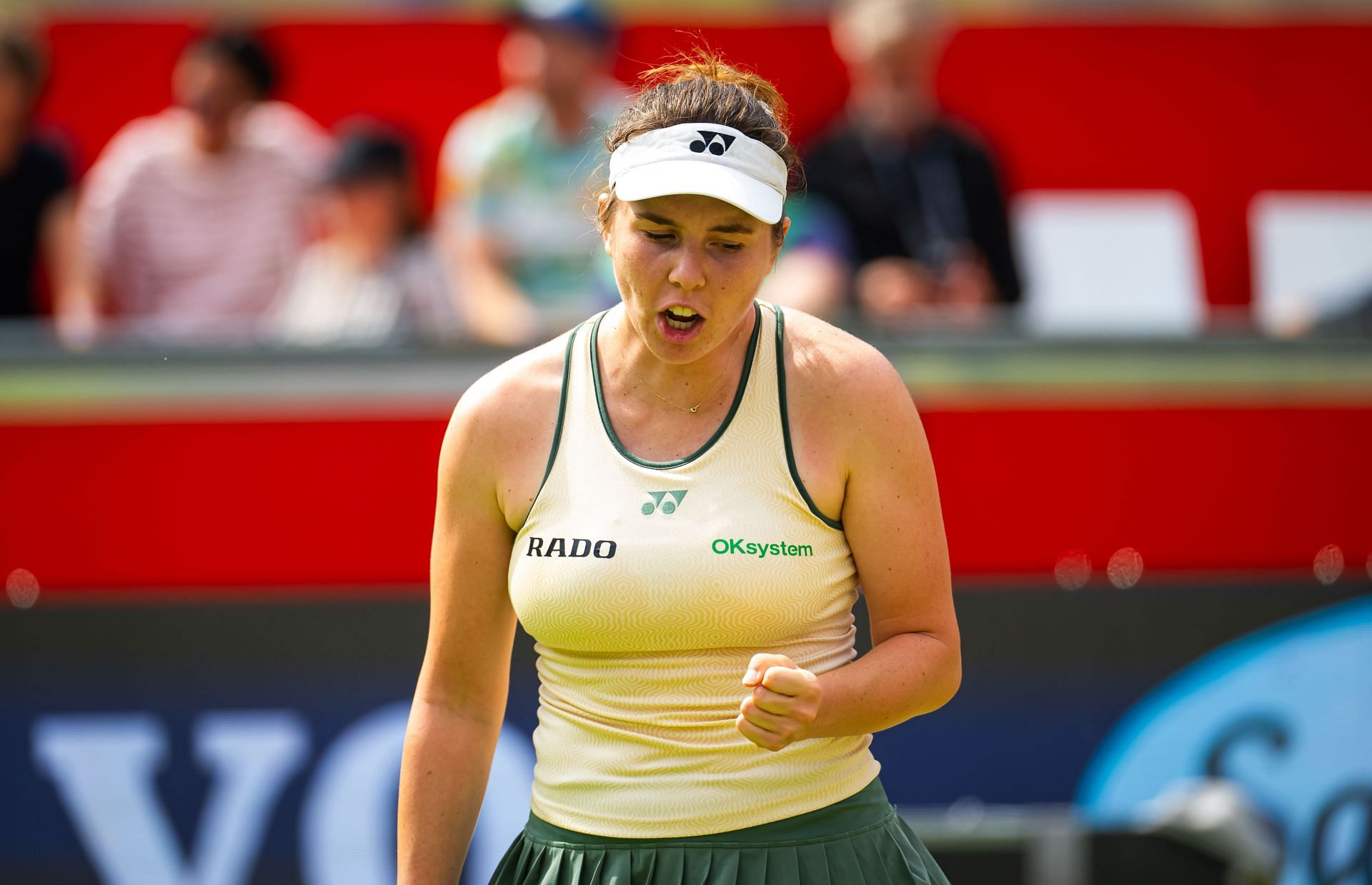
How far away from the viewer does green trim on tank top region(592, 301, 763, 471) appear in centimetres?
212

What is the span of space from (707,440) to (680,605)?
226 millimetres

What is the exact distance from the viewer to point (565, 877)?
219 cm

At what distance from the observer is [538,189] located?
4.86m

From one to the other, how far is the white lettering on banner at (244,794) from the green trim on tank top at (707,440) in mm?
2201

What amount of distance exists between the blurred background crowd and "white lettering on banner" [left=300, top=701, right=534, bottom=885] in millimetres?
1127

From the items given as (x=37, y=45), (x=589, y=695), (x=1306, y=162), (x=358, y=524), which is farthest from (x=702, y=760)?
(x=1306, y=162)

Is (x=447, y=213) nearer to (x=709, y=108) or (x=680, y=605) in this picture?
(x=709, y=108)

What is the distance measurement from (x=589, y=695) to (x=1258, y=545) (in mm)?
2616

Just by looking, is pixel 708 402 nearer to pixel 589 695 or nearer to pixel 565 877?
pixel 589 695

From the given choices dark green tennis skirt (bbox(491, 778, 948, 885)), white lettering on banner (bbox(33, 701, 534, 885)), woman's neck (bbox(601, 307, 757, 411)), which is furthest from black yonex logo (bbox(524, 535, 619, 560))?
white lettering on banner (bbox(33, 701, 534, 885))

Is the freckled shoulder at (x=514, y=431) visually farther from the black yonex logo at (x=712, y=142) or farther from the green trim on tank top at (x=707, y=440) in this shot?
the black yonex logo at (x=712, y=142)

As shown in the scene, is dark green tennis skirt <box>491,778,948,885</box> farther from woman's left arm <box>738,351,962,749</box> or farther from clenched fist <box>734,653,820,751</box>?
clenched fist <box>734,653,820,751</box>

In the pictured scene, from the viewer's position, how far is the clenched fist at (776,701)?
1.91 meters

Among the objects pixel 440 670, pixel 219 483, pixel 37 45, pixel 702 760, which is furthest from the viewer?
pixel 37 45
